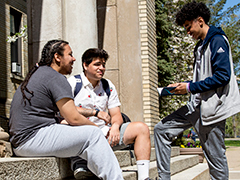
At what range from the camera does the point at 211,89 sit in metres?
3.24

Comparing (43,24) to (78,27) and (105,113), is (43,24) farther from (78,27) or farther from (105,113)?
(105,113)

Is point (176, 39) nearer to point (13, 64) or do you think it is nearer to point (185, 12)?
point (13, 64)

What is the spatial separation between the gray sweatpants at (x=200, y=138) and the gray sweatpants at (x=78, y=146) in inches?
35.2

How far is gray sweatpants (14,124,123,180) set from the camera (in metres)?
2.85

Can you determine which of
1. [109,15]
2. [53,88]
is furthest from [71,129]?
[109,15]

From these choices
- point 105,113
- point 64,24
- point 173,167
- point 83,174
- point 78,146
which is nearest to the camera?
point 78,146

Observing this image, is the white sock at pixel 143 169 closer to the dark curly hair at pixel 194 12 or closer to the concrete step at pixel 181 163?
the dark curly hair at pixel 194 12

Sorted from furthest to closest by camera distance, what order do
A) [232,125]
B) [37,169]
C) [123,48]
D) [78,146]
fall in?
1. [232,125]
2. [123,48]
3. [78,146]
4. [37,169]

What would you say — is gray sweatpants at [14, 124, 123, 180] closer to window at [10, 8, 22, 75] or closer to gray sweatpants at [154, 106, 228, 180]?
gray sweatpants at [154, 106, 228, 180]

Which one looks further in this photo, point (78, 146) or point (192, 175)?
point (192, 175)

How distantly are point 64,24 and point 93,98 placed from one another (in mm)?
2124

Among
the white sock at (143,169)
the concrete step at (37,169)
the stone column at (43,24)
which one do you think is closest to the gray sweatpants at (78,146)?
the concrete step at (37,169)

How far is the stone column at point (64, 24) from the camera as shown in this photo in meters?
5.50

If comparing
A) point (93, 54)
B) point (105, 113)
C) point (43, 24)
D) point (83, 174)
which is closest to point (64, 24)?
point (43, 24)
